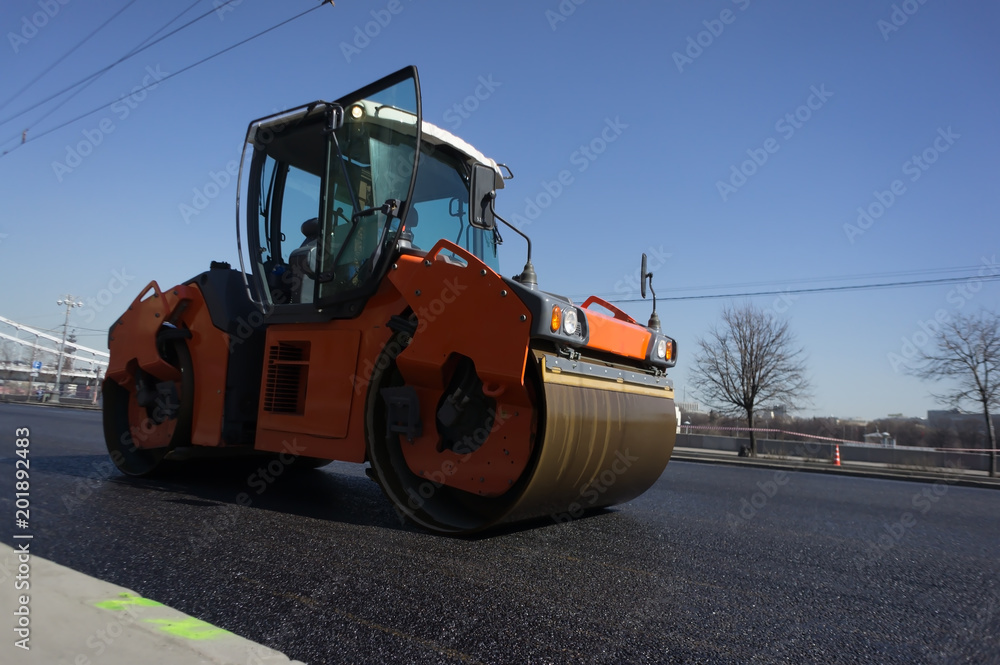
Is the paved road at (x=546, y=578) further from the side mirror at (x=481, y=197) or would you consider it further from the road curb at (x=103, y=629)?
the side mirror at (x=481, y=197)

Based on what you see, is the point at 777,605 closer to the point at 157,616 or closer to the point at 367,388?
the point at 157,616

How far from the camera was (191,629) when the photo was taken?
200 cm

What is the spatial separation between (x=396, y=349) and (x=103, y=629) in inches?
86.0

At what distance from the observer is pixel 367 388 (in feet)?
13.1

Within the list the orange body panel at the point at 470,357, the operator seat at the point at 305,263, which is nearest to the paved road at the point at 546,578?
the orange body panel at the point at 470,357

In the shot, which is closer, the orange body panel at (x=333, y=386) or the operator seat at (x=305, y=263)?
the orange body panel at (x=333, y=386)

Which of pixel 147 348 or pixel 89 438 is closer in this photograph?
pixel 147 348

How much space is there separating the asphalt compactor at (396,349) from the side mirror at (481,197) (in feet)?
0.04

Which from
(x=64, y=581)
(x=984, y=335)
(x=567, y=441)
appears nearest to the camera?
(x=64, y=581)

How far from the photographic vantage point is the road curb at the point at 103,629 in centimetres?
174

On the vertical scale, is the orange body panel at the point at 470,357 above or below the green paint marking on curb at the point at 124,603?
above

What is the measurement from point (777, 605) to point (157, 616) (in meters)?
2.22

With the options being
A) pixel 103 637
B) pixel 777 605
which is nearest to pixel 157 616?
pixel 103 637

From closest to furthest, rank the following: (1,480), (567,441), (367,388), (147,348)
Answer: (567,441) → (367,388) → (1,480) → (147,348)
